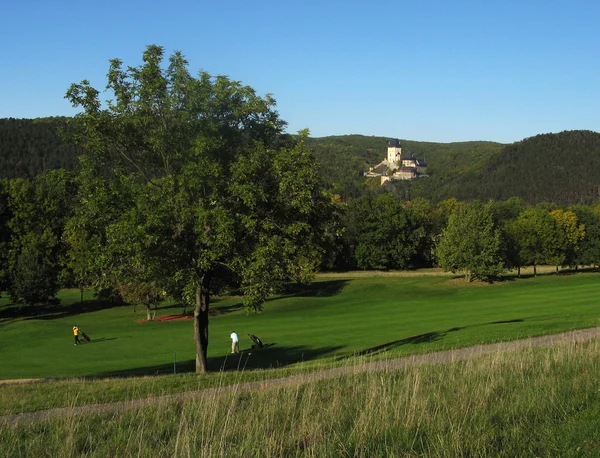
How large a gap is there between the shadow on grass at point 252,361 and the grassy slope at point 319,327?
0.06 meters

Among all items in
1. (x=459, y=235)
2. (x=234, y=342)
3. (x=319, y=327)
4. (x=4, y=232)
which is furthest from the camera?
(x=459, y=235)

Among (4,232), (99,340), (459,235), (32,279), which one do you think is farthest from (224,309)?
(459,235)

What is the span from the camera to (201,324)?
22.3 m

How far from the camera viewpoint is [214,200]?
19281mm

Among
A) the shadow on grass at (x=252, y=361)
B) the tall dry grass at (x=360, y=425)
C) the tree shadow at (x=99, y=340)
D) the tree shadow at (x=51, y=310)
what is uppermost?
the tall dry grass at (x=360, y=425)

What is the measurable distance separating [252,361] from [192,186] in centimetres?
1041

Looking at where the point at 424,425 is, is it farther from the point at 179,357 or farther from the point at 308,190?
the point at 179,357

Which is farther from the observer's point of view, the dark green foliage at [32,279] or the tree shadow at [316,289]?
the tree shadow at [316,289]

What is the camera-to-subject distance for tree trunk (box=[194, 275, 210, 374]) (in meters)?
21.6

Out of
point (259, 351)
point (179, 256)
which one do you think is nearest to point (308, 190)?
point (179, 256)

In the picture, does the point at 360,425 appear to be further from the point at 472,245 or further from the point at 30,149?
the point at 30,149

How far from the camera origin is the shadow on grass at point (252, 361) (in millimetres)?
24094

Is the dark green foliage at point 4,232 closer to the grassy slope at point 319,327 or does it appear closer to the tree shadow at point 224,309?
the grassy slope at point 319,327

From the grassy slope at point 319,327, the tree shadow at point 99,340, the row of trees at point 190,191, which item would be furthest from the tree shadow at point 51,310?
the row of trees at point 190,191
